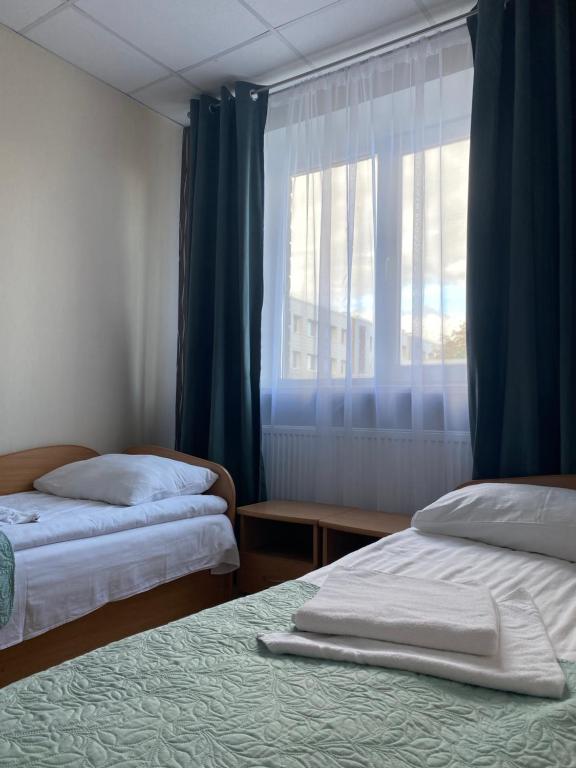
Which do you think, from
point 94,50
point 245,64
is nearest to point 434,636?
point 245,64

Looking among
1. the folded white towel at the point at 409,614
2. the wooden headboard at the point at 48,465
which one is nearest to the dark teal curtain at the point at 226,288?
the wooden headboard at the point at 48,465

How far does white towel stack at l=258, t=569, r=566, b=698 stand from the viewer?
0.85 metres

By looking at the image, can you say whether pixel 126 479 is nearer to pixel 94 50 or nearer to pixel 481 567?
pixel 481 567

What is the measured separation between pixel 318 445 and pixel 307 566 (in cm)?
56

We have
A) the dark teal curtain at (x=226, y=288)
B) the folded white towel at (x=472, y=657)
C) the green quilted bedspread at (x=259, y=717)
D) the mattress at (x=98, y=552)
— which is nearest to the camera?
the green quilted bedspread at (x=259, y=717)

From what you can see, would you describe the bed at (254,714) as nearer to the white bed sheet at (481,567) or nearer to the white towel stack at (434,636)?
the white towel stack at (434,636)

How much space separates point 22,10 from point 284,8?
1.07m

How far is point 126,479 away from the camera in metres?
2.28

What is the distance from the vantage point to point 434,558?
155cm

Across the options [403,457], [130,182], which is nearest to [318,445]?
[403,457]

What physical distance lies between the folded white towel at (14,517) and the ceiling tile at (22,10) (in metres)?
1.98

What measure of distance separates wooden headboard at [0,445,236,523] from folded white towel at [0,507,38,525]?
56 cm

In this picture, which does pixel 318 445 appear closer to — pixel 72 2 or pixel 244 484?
pixel 244 484

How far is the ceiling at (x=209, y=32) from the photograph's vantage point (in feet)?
7.73
